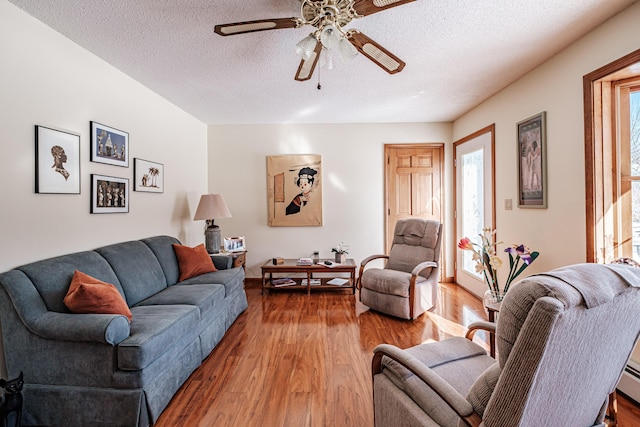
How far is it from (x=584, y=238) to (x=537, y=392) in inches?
76.7

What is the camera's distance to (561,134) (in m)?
2.51

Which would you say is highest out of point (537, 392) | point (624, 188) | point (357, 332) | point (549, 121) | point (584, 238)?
point (549, 121)

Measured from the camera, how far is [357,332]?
9.79ft

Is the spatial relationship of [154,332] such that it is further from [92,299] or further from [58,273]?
[58,273]

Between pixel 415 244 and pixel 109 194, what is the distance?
126 inches

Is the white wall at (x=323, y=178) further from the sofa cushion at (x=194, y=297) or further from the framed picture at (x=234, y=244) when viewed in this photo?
the sofa cushion at (x=194, y=297)

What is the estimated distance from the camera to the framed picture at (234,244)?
4.25 meters

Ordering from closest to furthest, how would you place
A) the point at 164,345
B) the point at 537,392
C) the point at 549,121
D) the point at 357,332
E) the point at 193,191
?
the point at 537,392, the point at 164,345, the point at 549,121, the point at 357,332, the point at 193,191

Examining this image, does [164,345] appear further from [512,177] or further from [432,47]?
[512,177]

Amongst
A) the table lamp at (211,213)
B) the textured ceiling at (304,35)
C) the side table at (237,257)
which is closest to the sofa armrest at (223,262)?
the side table at (237,257)

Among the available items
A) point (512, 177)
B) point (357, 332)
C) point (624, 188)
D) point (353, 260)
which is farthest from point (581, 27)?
point (353, 260)

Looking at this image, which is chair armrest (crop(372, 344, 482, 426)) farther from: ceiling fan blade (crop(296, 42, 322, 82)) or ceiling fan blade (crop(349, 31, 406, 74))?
ceiling fan blade (crop(296, 42, 322, 82))

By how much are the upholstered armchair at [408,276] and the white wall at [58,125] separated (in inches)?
99.7

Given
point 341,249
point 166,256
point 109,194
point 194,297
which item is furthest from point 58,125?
point 341,249
